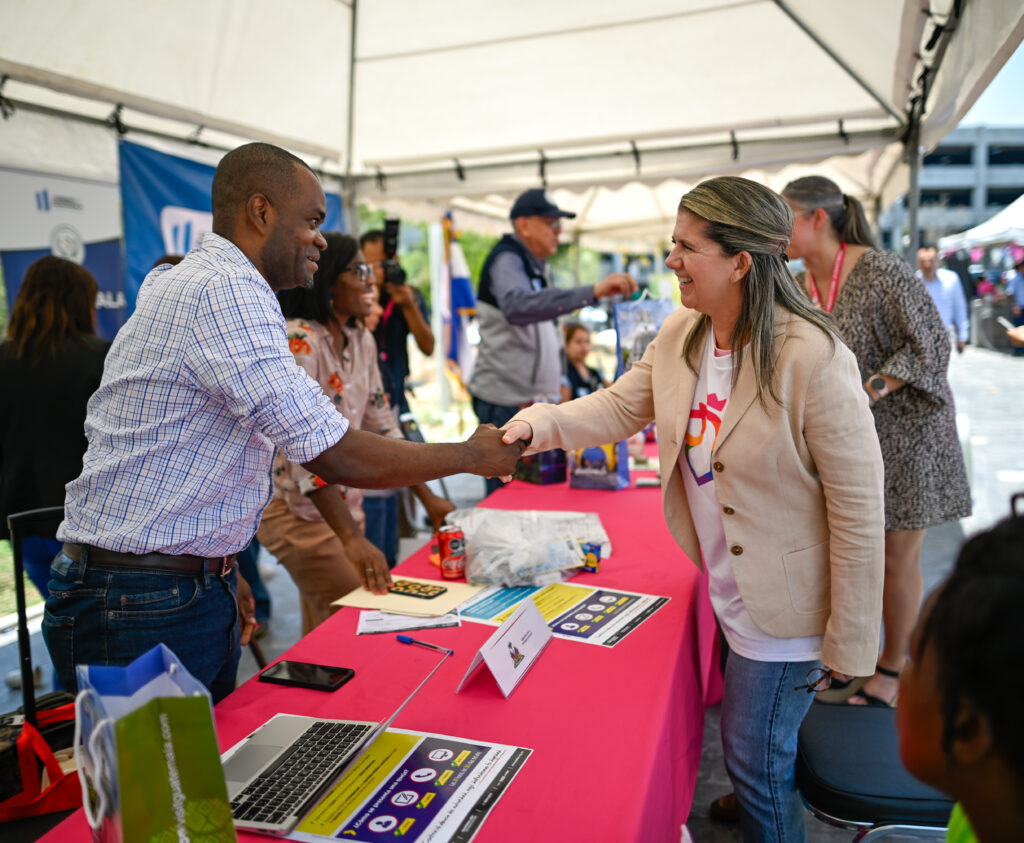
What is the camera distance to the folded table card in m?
1.36

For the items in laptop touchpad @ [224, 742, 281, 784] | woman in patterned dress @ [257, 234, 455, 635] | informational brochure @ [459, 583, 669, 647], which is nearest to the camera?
laptop touchpad @ [224, 742, 281, 784]

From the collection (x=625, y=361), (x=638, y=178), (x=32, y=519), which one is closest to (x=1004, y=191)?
(x=638, y=178)

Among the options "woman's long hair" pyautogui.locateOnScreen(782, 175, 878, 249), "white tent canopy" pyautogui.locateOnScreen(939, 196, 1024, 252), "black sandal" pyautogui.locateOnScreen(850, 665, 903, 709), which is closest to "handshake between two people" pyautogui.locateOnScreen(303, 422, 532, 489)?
"woman's long hair" pyautogui.locateOnScreen(782, 175, 878, 249)

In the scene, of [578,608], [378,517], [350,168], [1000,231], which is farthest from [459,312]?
[578,608]

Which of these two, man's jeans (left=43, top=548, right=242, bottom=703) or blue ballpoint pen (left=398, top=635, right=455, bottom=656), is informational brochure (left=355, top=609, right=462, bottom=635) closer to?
blue ballpoint pen (left=398, top=635, right=455, bottom=656)

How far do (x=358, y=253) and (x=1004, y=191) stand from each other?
3722 centimetres

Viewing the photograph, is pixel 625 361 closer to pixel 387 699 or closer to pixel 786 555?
pixel 786 555

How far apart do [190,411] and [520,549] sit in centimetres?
101

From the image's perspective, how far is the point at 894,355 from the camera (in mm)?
2590

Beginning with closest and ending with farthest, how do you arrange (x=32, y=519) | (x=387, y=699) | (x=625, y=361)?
1. (x=387, y=699)
2. (x=32, y=519)
3. (x=625, y=361)

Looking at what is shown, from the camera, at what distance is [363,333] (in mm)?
2639

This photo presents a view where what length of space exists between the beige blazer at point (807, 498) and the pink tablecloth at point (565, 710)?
0.28m

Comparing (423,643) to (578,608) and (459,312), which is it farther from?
(459,312)

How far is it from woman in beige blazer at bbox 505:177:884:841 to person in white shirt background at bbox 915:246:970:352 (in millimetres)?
6986
